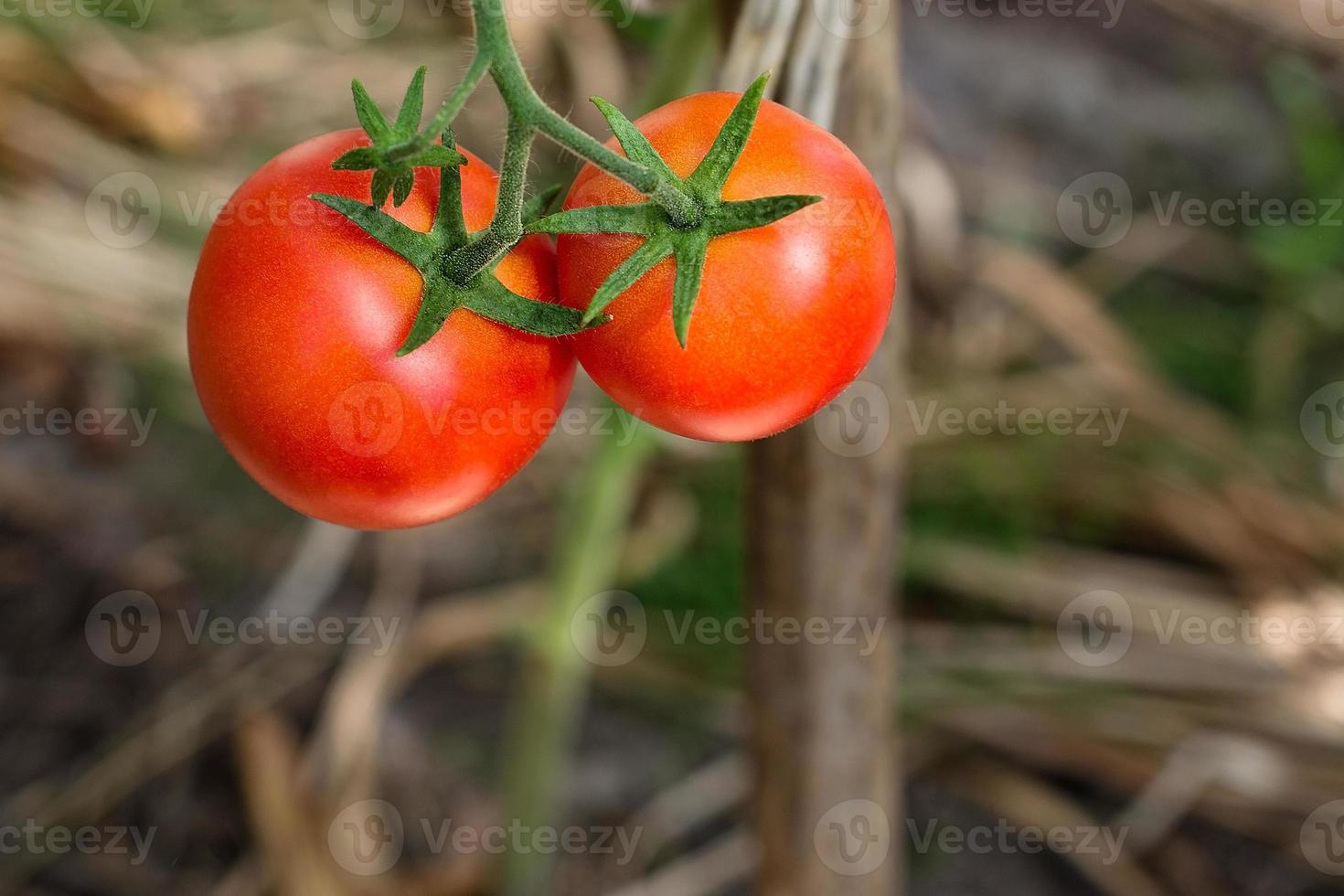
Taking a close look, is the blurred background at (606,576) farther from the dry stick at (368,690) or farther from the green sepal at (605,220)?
the green sepal at (605,220)

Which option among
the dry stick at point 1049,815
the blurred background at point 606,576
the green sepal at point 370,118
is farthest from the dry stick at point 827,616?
the dry stick at point 1049,815

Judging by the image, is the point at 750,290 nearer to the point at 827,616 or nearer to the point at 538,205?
the point at 538,205

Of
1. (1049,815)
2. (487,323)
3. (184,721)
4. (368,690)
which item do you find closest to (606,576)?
(368,690)

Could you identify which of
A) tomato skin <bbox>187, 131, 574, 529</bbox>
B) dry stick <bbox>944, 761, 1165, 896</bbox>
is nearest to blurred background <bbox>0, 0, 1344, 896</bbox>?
dry stick <bbox>944, 761, 1165, 896</bbox>

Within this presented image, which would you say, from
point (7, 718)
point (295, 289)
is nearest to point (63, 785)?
point (7, 718)

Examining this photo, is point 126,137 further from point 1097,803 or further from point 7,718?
point 1097,803

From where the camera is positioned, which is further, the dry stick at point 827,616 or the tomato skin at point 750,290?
the dry stick at point 827,616
